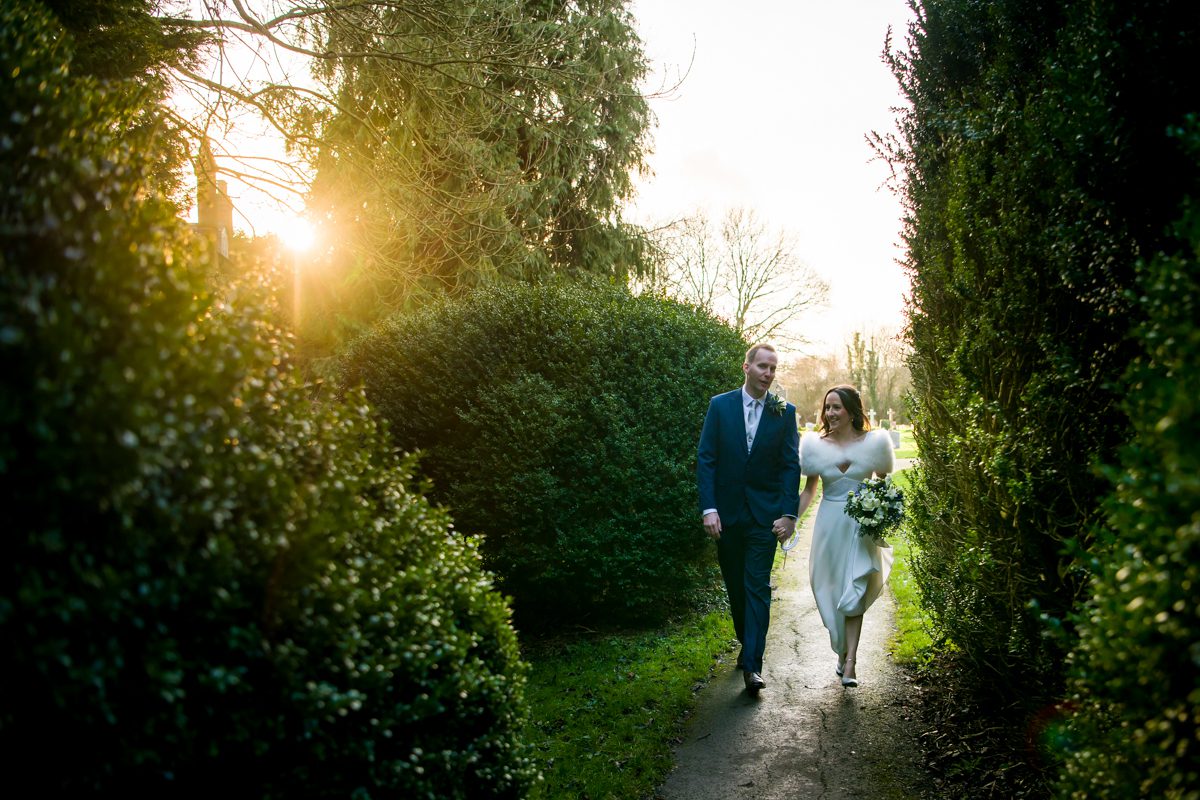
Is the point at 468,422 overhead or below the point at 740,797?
overhead

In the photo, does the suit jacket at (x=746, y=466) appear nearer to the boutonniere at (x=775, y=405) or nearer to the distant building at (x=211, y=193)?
the boutonniere at (x=775, y=405)

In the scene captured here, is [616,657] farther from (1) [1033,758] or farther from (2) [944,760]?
(1) [1033,758]

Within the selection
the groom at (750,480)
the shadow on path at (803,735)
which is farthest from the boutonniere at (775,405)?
the shadow on path at (803,735)

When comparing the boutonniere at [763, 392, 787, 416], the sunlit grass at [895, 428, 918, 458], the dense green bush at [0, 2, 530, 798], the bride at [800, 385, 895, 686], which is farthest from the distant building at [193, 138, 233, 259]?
the sunlit grass at [895, 428, 918, 458]

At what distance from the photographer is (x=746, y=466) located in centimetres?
612

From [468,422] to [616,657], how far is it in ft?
9.06

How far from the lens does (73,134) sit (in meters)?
1.91

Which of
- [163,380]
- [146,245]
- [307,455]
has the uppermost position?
[146,245]

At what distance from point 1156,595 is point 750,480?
14.1ft

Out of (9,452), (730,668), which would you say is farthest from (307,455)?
(730,668)

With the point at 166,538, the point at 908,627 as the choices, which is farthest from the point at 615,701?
A: the point at 166,538

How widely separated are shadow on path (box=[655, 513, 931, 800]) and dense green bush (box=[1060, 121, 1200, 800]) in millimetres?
2274

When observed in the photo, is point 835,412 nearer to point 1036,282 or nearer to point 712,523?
point 712,523

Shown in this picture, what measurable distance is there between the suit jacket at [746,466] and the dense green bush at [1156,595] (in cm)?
373
